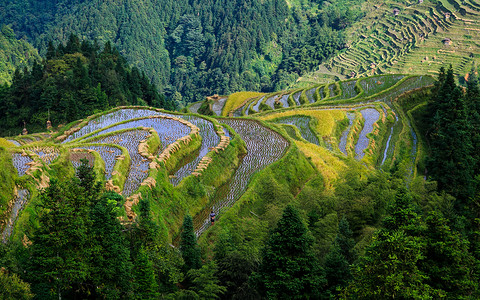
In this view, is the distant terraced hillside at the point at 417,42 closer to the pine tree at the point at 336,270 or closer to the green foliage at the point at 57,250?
the pine tree at the point at 336,270

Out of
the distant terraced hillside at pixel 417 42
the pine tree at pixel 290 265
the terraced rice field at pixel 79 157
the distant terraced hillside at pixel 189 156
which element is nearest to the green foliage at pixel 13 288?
the distant terraced hillside at pixel 189 156

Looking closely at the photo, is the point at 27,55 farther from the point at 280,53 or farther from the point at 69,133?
the point at 69,133

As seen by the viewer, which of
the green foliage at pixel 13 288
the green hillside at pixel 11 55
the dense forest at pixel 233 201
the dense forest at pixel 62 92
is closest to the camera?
the green foliage at pixel 13 288

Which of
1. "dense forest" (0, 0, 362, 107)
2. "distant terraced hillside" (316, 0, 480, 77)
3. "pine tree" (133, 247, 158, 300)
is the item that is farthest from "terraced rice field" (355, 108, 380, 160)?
"dense forest" (0, 0, 362, 107)

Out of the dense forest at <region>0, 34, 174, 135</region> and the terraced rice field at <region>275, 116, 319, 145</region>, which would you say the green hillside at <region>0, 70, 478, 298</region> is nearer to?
the terraced rice field at <region>275, 116, 319, 145</region>

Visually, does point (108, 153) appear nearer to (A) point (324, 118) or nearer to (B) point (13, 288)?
(B) point (13, 288)

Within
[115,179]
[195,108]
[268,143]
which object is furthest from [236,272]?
[195,108]
